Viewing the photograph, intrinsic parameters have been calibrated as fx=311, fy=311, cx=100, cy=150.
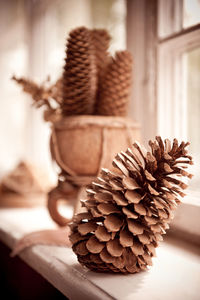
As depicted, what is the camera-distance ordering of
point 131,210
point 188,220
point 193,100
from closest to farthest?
point 131,210 < point 188,220 < point 193,100

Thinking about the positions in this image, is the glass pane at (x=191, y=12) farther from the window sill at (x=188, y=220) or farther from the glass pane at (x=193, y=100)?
the window sill at (x=188, y=220)

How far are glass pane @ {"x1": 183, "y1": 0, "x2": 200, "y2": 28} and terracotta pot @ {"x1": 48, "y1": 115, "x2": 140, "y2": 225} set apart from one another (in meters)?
0.30

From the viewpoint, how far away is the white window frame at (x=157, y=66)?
0.81 meters

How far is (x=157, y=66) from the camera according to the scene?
828mm

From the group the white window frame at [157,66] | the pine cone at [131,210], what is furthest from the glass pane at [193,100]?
the pine cone at [131,210]

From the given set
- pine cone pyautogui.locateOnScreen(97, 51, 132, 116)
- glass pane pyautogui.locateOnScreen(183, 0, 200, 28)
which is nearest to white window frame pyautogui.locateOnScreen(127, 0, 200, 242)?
glass pane pyautogui.locateOnScreen(183, 0, 200, 28)

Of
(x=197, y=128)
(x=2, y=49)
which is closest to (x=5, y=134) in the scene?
(x=2, y=49)

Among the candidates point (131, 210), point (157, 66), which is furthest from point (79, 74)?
point (131, 210)

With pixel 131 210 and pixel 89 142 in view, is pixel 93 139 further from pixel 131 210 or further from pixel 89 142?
pixel 131 210

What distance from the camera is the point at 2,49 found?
1769mm

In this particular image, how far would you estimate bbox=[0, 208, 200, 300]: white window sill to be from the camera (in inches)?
16.6

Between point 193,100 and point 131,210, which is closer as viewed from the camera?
point 131,210

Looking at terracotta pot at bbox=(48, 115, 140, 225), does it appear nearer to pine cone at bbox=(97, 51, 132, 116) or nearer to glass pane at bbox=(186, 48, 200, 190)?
pine cone at bbox=(97, 51, 132, 116)

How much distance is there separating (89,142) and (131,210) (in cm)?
26
